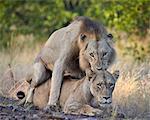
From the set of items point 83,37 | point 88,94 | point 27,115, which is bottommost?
point 27,115

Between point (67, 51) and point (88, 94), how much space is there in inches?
31.1

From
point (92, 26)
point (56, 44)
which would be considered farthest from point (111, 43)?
point (56, 44)

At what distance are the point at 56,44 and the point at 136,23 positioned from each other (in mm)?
6974

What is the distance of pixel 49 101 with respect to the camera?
8.20 meters

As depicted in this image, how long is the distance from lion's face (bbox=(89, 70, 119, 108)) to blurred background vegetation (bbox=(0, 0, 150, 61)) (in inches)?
259

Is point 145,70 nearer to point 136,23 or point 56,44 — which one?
point 56,44

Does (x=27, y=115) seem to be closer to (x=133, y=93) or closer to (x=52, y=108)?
(x=52, y=108)

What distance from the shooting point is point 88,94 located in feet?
25.2

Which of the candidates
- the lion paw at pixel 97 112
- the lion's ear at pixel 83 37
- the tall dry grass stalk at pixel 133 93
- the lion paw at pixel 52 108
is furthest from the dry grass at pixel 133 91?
the lion's ear at pixel 83 37

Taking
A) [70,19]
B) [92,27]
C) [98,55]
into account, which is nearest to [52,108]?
[98,55]

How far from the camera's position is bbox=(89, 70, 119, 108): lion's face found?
726cm

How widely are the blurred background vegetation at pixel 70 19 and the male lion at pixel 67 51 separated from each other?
17.1 ft

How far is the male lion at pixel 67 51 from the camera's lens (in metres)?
8.06

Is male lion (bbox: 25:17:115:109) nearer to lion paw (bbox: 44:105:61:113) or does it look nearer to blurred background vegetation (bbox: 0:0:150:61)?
lion paw (bbox: 44:105:61:113)
